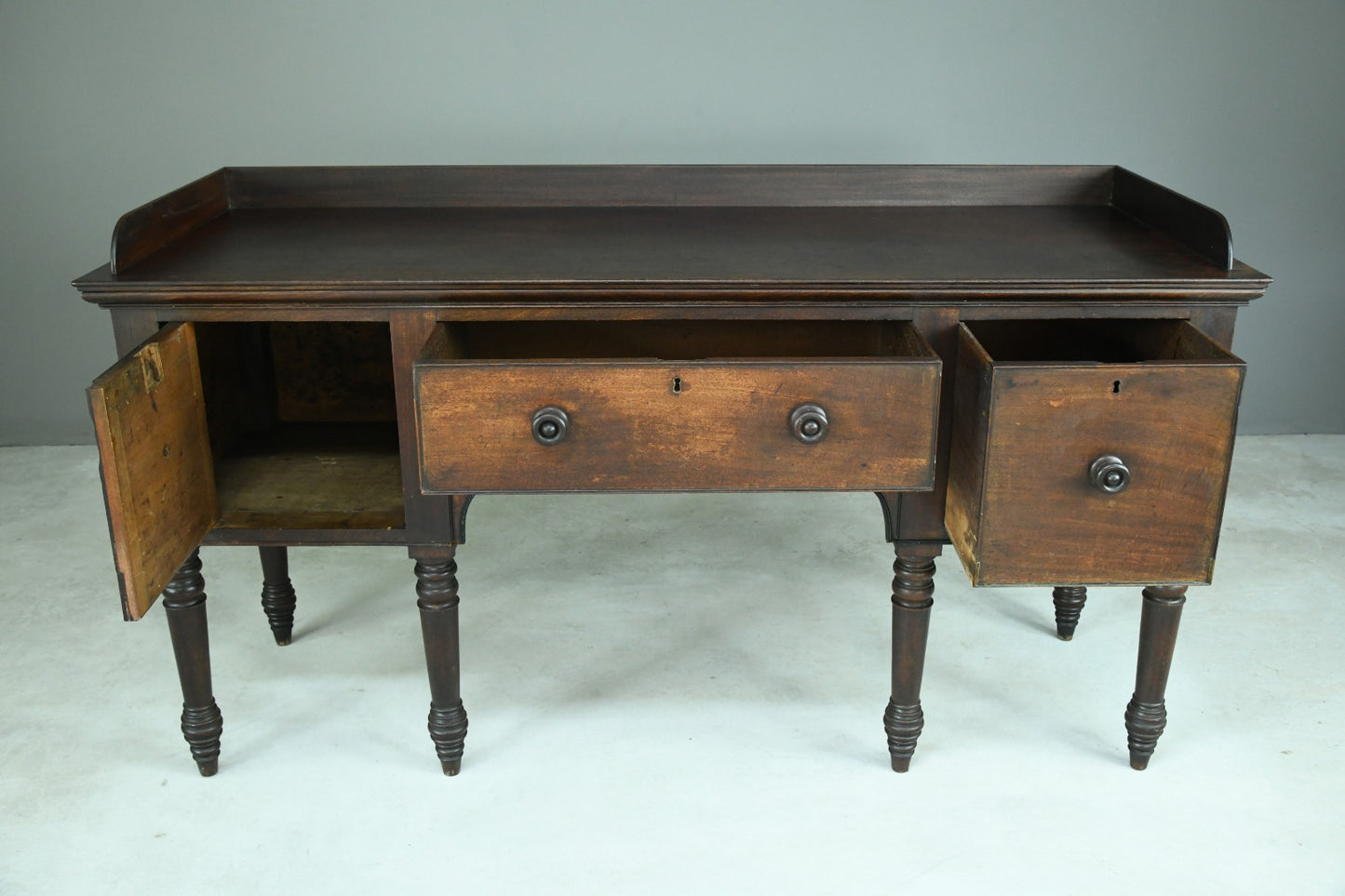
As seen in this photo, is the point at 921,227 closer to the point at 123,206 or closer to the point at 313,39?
the point at 313,39

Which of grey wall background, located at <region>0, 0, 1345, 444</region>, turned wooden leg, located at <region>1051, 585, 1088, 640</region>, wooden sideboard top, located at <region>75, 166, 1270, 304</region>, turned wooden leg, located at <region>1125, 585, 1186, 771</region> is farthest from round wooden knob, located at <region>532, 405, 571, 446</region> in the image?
grey wall background, located at <region>0, 0, 1345, 444</region>

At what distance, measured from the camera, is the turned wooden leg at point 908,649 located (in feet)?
6.54

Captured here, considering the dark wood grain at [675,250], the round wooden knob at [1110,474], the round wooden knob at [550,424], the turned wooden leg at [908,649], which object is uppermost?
the dark wood grain at [675,250]

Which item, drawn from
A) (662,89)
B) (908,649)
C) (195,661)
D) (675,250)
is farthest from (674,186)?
(195,661)

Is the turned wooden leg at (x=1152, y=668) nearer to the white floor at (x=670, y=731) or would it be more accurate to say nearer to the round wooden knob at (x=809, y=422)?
the white floor at (x=670, y=731)

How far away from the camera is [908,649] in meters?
2.02

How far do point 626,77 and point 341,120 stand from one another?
0.75m

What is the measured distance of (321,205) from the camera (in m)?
2.47

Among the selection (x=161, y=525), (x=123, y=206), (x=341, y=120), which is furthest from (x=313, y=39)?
(x=161, y=525)

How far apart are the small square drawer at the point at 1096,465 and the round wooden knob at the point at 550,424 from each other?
0.59 m

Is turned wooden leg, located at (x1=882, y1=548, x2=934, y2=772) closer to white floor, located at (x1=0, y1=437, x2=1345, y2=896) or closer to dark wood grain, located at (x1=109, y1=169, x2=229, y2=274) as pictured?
white floor, located at (x1=0, y1=437, x2=1345, y2=896)

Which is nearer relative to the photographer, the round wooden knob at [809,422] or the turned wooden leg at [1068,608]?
the round wooden knob at [809,422]

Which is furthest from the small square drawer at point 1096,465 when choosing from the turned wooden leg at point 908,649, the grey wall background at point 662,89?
the grey wall background at point 662,89

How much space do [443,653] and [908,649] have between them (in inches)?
29.8
